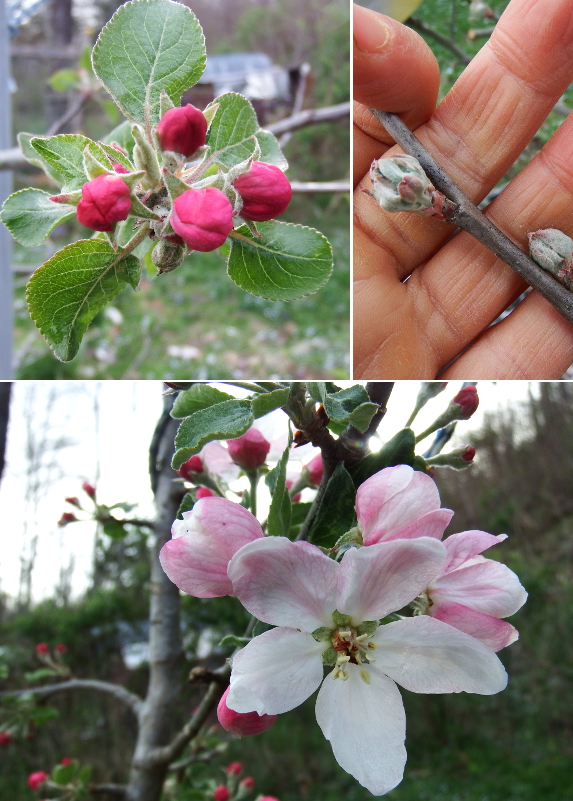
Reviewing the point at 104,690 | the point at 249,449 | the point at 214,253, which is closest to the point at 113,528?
the point at 104,690

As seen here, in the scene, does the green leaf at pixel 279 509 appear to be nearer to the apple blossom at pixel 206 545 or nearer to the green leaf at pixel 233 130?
the apple blossom at pixel 206 545

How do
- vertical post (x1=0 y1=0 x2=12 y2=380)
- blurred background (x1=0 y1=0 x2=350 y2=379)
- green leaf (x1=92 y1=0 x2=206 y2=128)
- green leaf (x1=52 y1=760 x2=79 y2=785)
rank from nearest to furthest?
green leaf (x1=92 y1=0 x2=206 y2=128) → green leaf (x1=52 y1=760 x2=79 y2=785) → vertical post (x1=0 y1=0 x2=12 y2=380) → blurred background (x1=0 y1=0 x2=350 y2=379)

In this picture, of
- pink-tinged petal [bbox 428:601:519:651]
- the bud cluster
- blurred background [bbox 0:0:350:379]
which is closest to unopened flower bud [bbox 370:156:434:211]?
the bud cluster

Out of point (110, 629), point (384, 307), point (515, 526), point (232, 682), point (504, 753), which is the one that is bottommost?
point (110, 629)

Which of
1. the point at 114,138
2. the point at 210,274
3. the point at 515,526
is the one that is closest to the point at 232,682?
the point at 114,138

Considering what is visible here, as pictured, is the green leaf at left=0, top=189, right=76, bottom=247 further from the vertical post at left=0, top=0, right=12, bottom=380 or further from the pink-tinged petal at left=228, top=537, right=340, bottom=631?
the vertical post at left=0, top=0, right=12, bottom=380

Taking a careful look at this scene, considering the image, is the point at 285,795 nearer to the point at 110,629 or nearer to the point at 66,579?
the point at 110,629
